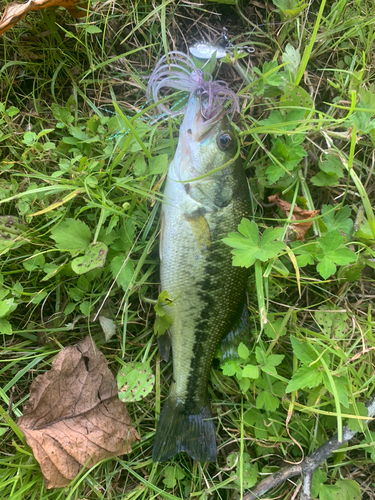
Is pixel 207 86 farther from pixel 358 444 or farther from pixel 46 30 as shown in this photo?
pixel 358 444

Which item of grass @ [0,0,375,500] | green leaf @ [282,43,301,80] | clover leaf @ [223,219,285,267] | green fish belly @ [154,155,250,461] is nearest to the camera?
clover leaf @ [223,219,285,267]

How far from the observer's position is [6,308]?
6.58ft

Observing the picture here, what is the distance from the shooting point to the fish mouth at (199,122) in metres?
1.94

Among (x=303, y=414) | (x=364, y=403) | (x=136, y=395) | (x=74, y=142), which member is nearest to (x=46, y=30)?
(x=74, y=142)

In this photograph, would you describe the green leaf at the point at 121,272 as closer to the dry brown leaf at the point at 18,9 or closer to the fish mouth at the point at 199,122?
the fish mouth at the point at 199,122

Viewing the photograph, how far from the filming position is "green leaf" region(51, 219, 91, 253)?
1.98 meters

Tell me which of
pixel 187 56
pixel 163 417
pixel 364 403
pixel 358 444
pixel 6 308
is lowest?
pixel 358 444

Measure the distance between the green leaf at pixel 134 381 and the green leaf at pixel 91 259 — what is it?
75cm

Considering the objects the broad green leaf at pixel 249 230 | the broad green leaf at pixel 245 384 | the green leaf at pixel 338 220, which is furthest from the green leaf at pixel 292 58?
the broad green leaf at pixel 245 384

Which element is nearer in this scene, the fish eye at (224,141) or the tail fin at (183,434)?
the fish eye at (224,141)

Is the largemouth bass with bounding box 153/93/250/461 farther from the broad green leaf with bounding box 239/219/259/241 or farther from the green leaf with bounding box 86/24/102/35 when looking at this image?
the green leaf with bounding box 86/24/102/35

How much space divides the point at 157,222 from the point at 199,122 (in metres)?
0.70

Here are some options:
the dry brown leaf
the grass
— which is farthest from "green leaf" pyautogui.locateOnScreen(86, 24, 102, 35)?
the dry brown leaf

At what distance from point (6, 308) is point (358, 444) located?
2.53 m
